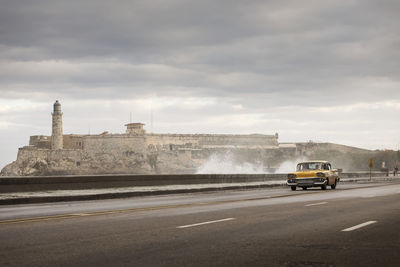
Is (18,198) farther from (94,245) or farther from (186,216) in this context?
(94,245)

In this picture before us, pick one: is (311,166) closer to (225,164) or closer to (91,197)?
(91,197)

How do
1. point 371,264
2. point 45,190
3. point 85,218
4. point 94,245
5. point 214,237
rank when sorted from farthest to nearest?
point 45,190 → point 85,218 → point 214,237 → point 94,245 → point 371,264

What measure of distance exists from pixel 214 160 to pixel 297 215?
167671mm

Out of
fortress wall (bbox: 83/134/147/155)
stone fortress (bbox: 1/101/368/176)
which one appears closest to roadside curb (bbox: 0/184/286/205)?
stone fortress (bbox: 1/101/368/176)

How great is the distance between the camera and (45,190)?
25.8 metres

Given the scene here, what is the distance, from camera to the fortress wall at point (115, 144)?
17788 cm

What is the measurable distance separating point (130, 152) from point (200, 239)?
6649 inches

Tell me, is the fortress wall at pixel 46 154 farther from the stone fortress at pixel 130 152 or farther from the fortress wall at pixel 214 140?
the fortress wall at pixel 214 140

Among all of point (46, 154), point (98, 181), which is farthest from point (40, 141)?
point (98, 181)

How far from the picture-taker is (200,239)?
10.2 metres

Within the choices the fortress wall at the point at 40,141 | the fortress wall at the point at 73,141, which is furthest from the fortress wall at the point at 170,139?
the fortress wall at the point at 40,141

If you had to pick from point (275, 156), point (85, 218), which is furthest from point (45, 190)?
point (275, 156)

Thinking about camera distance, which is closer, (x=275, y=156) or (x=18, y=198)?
(x=18, y=198)

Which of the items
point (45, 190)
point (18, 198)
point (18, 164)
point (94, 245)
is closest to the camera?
point (94, 245)
